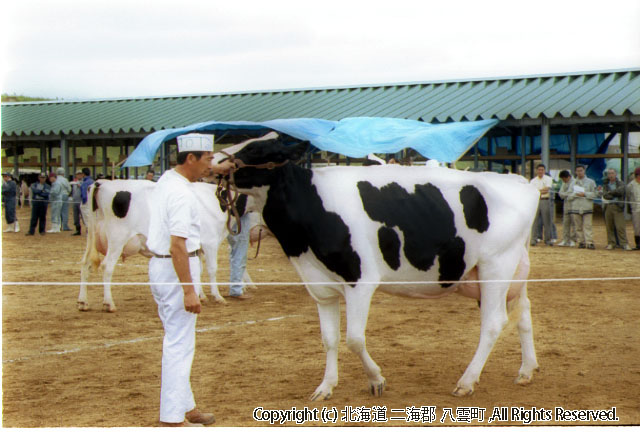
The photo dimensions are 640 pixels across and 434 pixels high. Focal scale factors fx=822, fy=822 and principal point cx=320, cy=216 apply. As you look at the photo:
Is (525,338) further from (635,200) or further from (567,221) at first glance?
(567,221)

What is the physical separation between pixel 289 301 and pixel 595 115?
9598 mm

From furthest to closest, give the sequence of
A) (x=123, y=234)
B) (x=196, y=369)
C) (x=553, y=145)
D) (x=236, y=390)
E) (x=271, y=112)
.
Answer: (x=553, y=145)
(x=271, y=112)
(x=123, y=234)
(x=196, y=369)
(x=236, y=390)

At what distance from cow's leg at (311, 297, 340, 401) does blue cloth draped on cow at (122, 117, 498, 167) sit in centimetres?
461

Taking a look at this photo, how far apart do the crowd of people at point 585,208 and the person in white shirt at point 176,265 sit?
1123 cm

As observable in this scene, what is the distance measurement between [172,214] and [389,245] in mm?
1497

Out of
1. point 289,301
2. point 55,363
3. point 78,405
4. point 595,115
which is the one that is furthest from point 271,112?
point 78,405

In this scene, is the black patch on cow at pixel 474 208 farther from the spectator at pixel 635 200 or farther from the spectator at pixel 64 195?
the spectator at pixel 64 195

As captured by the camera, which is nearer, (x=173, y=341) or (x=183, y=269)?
(x=183, y=269)

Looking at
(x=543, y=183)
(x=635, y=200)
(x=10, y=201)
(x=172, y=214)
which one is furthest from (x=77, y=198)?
(x=172, y=214)

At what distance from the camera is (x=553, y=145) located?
20.0 meters

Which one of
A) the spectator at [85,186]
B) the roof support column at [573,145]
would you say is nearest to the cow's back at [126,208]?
the spectator at [85,186]

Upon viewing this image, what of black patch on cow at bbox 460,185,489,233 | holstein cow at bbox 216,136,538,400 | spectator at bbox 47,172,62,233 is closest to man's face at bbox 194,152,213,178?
holstein cow at bbox 216,136,538,400

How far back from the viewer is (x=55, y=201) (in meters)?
19.3

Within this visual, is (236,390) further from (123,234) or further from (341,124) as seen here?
(341,124)
